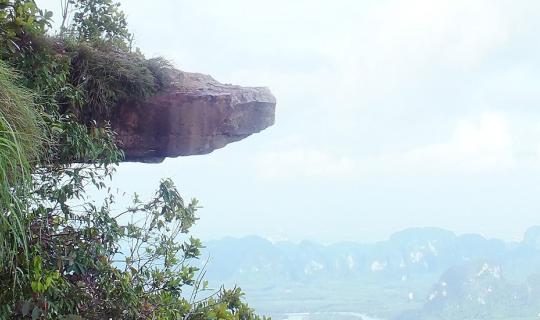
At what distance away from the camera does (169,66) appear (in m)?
5.13

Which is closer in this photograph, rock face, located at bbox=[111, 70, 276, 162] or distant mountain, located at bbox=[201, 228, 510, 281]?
rock face, located at bbox=[111, 70, 276, 162]

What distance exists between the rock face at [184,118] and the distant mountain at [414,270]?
14.2 meters

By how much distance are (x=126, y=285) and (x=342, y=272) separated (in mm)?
33930

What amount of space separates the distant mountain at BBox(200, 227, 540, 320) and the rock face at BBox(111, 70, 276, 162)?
1421cm

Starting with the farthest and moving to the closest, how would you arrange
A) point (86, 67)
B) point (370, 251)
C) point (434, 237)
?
point (370, 251) < point (434, 237) < point (86, 67)

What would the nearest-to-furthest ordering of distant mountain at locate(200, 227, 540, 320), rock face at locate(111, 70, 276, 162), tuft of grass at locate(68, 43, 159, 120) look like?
tuft of grass at locate(68, 43, 159, 120)
rock face at locate(111, 70, 276, 162)
distant mountain at locate(200, 227, 540, 320)

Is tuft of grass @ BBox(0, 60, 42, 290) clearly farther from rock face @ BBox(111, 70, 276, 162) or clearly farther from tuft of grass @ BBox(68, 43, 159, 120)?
rock face @ BBox(111, 70, 276, 162)

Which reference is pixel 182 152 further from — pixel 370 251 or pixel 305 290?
pixel 370 251

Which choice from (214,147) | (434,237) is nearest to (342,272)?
(434,237)

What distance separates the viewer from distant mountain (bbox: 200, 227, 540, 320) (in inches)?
966

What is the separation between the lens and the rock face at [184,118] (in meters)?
5.05

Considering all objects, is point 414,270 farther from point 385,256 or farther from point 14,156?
point 14,156

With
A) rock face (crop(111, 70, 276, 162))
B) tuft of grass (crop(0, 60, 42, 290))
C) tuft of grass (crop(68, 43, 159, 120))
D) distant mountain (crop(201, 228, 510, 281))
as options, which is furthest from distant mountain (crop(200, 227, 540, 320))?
tuft of grass (crop(0, 60, 42, 290))

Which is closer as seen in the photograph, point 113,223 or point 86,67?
point 113,223
